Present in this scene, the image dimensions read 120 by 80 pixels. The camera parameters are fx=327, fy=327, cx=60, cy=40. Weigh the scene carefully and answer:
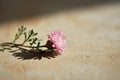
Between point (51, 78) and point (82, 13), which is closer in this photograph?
point (51, 78)

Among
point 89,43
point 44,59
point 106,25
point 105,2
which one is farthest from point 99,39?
point 105,2

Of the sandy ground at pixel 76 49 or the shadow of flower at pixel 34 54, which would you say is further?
the shadow of flower at pixel 34 54

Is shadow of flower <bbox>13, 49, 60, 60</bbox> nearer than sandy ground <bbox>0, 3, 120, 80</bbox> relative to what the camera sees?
No

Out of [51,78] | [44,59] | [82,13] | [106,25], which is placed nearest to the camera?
[51,78]

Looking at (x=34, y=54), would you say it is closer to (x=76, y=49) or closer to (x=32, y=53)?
(x=32, y=53)

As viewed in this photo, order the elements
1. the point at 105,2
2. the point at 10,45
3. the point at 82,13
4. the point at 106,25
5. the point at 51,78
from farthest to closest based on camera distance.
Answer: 1. the point at 105,2
2. the point at 82,13
3. the point at 106,25
4. the point at 10,45
5. the point at 51,78

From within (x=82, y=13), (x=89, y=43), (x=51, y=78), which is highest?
(x=82, y=13)

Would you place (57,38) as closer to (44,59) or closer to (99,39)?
(44,59)

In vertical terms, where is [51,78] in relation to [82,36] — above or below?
below
